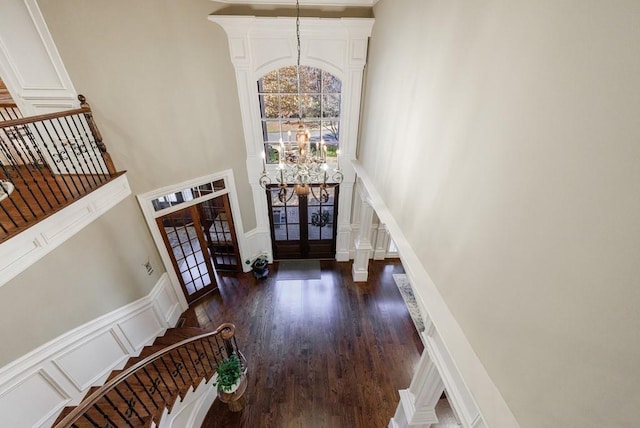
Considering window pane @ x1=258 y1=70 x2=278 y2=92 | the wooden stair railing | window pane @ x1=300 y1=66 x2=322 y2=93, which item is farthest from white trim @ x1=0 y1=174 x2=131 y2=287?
window pane @ x1=300 y1=66 x2=322 y2=93

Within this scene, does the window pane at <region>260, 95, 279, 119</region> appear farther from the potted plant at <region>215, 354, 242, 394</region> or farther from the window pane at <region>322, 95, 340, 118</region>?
the potted plant at <region>215, 354, 242, 394</region>

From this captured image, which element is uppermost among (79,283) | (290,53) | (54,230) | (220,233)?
(290,53)

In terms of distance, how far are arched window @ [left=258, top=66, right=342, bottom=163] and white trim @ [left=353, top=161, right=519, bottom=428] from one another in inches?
138

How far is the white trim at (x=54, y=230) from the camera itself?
2490 mm

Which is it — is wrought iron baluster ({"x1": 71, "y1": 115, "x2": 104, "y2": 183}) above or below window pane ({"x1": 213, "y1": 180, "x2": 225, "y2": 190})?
above

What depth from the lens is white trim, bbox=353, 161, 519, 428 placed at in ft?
5.27

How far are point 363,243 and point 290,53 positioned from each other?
159 inches

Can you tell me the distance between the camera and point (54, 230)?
2928 mm

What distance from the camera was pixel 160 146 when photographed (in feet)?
13.9

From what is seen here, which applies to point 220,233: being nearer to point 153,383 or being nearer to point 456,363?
point 153,383

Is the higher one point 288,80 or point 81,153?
point 288,80

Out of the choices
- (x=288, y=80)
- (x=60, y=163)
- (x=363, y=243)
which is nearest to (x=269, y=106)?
(x=288, y=80)

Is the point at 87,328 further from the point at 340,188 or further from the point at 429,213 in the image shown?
the point at 340,188

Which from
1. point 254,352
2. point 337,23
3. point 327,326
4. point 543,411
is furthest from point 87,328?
point 337,23
